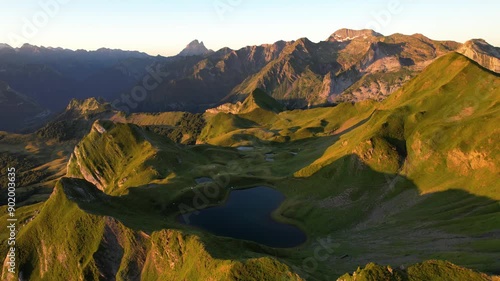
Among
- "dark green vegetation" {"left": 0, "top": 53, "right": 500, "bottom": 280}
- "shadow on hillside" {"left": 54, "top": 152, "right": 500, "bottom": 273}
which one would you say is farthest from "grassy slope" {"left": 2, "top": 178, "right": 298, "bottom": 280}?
"shadow on hillside" {"left": 54, "top": 152, "right": 500, "bottom": 273}

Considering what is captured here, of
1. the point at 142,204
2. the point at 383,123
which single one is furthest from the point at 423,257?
the point at 142,204

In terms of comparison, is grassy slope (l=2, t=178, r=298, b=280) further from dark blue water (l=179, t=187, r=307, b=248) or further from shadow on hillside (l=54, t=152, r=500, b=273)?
dark blue water (l=179, t=187, r=307, b=248)

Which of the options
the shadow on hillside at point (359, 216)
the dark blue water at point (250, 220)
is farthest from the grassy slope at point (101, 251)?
the dark blue water at point (250, 220)

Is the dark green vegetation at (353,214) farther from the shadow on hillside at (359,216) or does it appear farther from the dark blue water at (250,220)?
the dark blue water at (250,220)

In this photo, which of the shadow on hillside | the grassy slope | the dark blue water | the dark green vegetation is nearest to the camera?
the grassy slope

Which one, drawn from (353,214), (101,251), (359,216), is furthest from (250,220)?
(101,251)

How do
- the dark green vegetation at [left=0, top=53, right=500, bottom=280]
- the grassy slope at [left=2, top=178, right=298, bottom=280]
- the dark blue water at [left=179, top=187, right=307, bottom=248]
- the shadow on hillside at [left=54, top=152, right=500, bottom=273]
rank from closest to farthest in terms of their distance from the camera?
the grassy slope at [left=2, top=178, right=298, bottom=280], the dark green vegetation at [left=0, top=53, right=500, bottom=280], the shadow on hillside at [left=54, top=152, right=500, bottom=273], the dark blue water at [left=179, top=187, right=307, bottom=248]

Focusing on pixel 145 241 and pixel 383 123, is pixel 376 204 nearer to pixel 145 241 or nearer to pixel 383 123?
pixel 383 123
